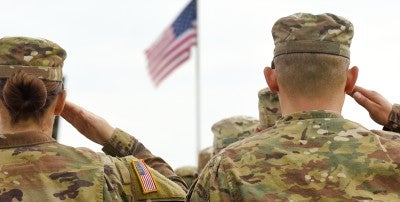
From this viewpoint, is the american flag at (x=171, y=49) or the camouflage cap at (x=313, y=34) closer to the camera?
the camouflage cap at (x=313, y=34)

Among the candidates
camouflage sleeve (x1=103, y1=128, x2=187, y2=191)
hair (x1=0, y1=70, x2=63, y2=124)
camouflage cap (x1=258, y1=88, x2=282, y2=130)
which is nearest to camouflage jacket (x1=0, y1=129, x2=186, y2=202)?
hair (x1=0, y1=70, x2=63, y2=124)

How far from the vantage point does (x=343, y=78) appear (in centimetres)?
459

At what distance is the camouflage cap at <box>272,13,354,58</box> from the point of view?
4645 millimetres

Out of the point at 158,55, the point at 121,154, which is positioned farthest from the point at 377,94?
the point at 158,55

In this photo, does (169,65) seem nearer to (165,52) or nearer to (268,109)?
(165,52)

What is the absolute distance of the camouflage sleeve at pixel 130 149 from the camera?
5.38 meters

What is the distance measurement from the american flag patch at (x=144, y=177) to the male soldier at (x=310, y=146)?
0.38m

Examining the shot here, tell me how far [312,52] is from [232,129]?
426 cm

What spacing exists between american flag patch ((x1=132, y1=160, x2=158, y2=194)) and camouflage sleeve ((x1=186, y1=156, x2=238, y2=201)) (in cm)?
39

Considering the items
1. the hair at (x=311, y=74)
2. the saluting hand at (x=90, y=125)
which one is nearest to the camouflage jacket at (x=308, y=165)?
the hair at (x=311, y=74)

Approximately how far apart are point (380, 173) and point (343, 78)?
1.64ft

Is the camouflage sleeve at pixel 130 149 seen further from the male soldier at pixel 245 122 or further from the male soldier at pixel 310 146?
the male soldier at pixel 245 122

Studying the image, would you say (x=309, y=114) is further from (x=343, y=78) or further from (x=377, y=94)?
(x=377, y=94)

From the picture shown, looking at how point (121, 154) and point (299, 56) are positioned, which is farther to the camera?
point (121, 154)
